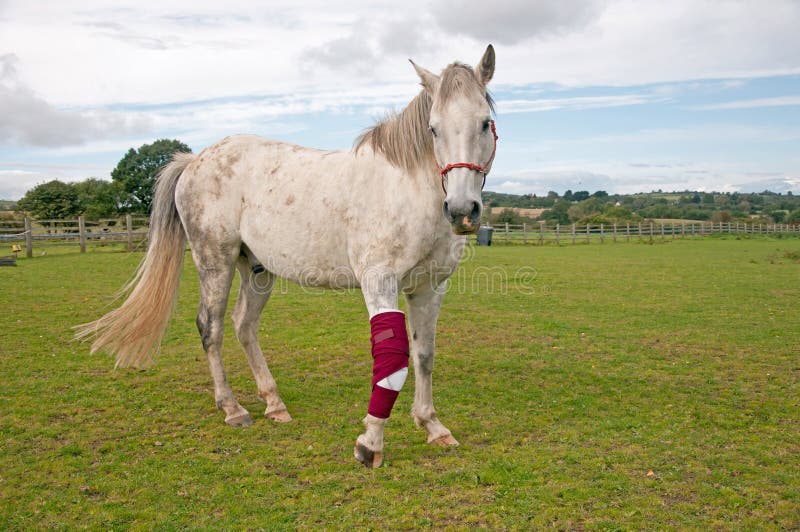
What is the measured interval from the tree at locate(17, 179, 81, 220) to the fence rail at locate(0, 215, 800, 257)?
448 cm

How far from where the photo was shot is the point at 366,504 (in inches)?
134

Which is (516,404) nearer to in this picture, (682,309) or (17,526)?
(17,526)

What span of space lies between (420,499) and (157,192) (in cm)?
398

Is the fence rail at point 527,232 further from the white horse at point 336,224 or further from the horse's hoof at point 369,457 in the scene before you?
the horse's hoof at point 369,457

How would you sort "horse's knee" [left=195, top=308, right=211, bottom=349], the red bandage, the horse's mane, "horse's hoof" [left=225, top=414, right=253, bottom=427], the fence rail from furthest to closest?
the fence rail → "horse's knee" [left=195, top=308, right=211, bottom=349] → "horse's hoof" [left=225, top=414, right=253, bottom=427] → the horse's mane → the red bandage

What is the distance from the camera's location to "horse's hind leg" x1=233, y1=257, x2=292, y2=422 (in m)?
5.20

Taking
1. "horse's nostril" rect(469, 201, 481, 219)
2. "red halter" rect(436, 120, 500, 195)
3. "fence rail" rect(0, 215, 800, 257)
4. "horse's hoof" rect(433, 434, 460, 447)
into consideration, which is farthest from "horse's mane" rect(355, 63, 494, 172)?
"fence rail" rect(0, 215, 800, 257)

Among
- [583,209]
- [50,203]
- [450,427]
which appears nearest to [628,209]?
[583,209]

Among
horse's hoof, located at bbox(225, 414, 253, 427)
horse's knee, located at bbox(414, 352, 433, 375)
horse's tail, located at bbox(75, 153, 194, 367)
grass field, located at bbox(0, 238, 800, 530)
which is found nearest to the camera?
grass field, located at bbox(0, 238, 800, 530)

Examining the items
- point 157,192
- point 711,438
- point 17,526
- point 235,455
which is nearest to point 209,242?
point 157,192

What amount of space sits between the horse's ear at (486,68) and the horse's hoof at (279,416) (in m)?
3.26

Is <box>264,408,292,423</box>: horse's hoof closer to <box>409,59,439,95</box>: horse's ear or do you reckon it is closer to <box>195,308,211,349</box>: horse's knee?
<box>195,308,211,349</box>: horse's knee

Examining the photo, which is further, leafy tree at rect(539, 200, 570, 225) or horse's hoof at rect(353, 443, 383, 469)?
leafy tree at rect(539, 200, 570, 225)

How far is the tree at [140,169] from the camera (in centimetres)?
4553
